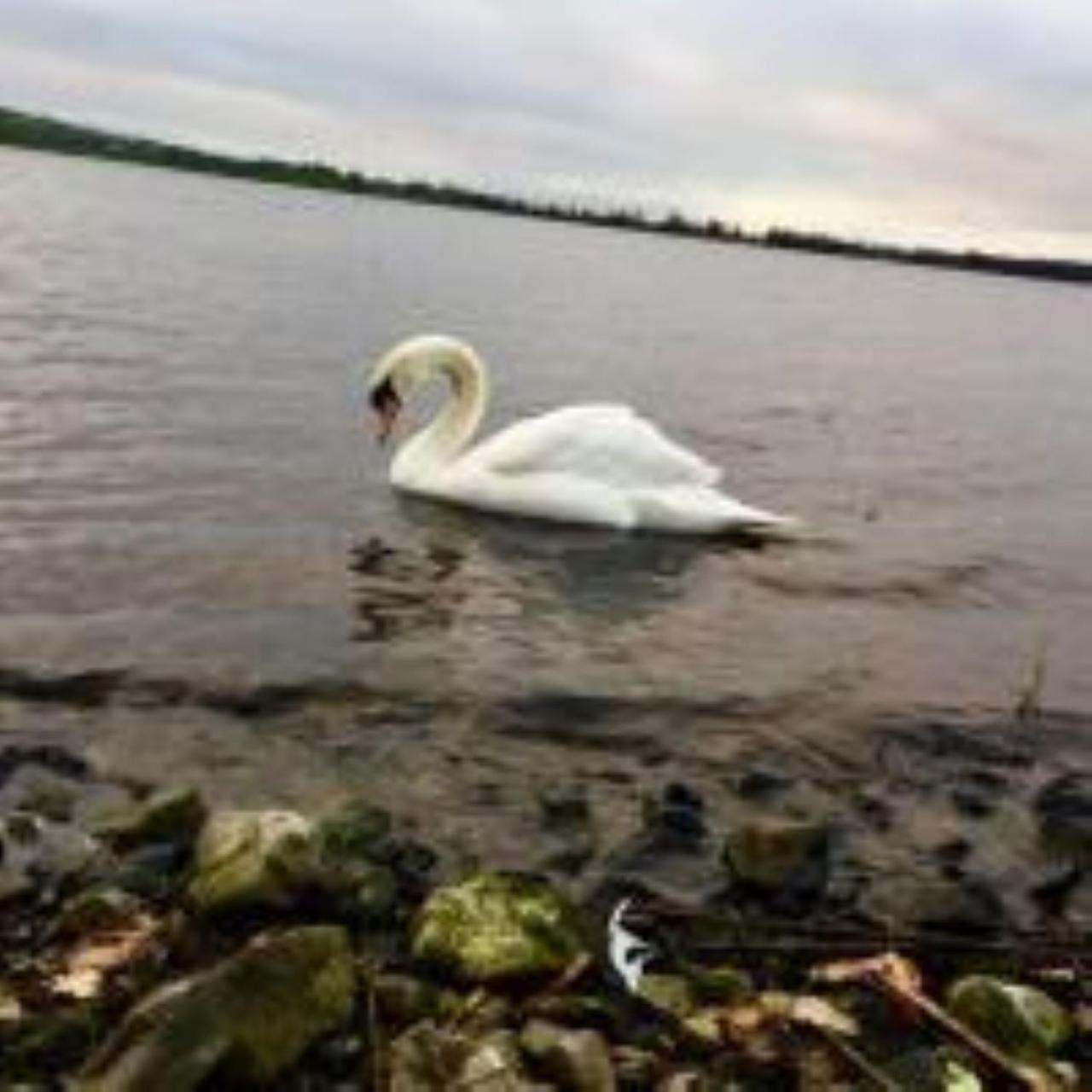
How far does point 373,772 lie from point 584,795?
1087mm

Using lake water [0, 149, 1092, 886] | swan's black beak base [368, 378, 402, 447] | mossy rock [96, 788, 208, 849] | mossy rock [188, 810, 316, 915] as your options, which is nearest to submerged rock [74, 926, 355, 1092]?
mossy rock [188, 810, 316, 915]

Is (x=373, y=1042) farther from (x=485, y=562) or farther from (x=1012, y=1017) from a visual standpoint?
(x=485, y=562)

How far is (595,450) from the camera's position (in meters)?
18.4

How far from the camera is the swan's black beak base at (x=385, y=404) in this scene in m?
20.8

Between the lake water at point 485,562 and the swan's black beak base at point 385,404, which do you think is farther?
the swan's black beak base at point 385,404

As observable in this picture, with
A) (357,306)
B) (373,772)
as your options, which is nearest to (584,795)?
(373,772)

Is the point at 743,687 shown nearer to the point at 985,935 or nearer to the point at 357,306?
the point at 985,935

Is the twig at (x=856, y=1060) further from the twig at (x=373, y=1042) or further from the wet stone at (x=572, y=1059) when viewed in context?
the twig at (x=373, y=1042)

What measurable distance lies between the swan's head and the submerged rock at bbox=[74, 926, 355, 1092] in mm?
13436

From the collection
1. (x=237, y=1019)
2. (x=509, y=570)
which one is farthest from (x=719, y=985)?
(x=509, y=570)

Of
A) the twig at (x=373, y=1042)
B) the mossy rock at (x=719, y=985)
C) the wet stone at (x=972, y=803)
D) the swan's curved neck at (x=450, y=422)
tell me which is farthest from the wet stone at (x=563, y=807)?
the swan's curved neck at (x=450, y=422)

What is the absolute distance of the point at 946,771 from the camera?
12.2 metres

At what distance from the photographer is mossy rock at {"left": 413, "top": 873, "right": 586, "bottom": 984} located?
26.6 ft

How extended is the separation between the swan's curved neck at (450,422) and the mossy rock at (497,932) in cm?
1127
